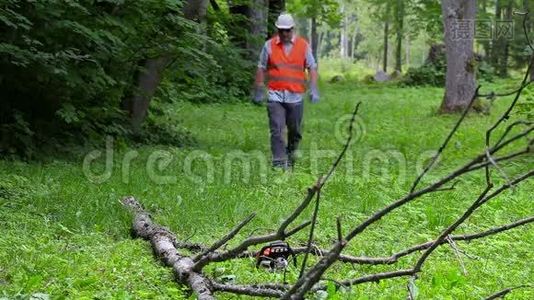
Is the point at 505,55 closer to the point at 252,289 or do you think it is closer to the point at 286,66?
the point at 286,66

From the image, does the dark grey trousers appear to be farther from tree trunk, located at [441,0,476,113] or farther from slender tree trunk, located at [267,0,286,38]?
slender tree trunk, located at [267,0,286,38]

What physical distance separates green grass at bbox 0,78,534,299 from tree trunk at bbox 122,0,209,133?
760 mm

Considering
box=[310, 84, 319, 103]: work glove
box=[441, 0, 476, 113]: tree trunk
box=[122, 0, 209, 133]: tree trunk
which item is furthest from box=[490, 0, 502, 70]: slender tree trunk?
box=[310, 84, 319, 103]: work glove

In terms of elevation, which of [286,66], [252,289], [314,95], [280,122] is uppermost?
[286,66]

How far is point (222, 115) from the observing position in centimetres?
1752

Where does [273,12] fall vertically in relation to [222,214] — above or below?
above

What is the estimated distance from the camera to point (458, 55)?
56.3 ft

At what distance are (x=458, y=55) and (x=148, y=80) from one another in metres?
8.91

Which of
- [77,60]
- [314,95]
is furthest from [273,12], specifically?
[77,60]

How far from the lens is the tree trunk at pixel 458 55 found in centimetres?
1681

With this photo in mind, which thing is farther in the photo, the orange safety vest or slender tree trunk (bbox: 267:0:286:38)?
slender tree trunk (bbox: 267:0:286:38)

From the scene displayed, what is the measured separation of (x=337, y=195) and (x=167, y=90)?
500 cm

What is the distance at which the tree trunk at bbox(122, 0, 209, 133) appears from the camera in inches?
420

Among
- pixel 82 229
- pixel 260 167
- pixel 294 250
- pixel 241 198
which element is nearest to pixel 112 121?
pixel 260 167
